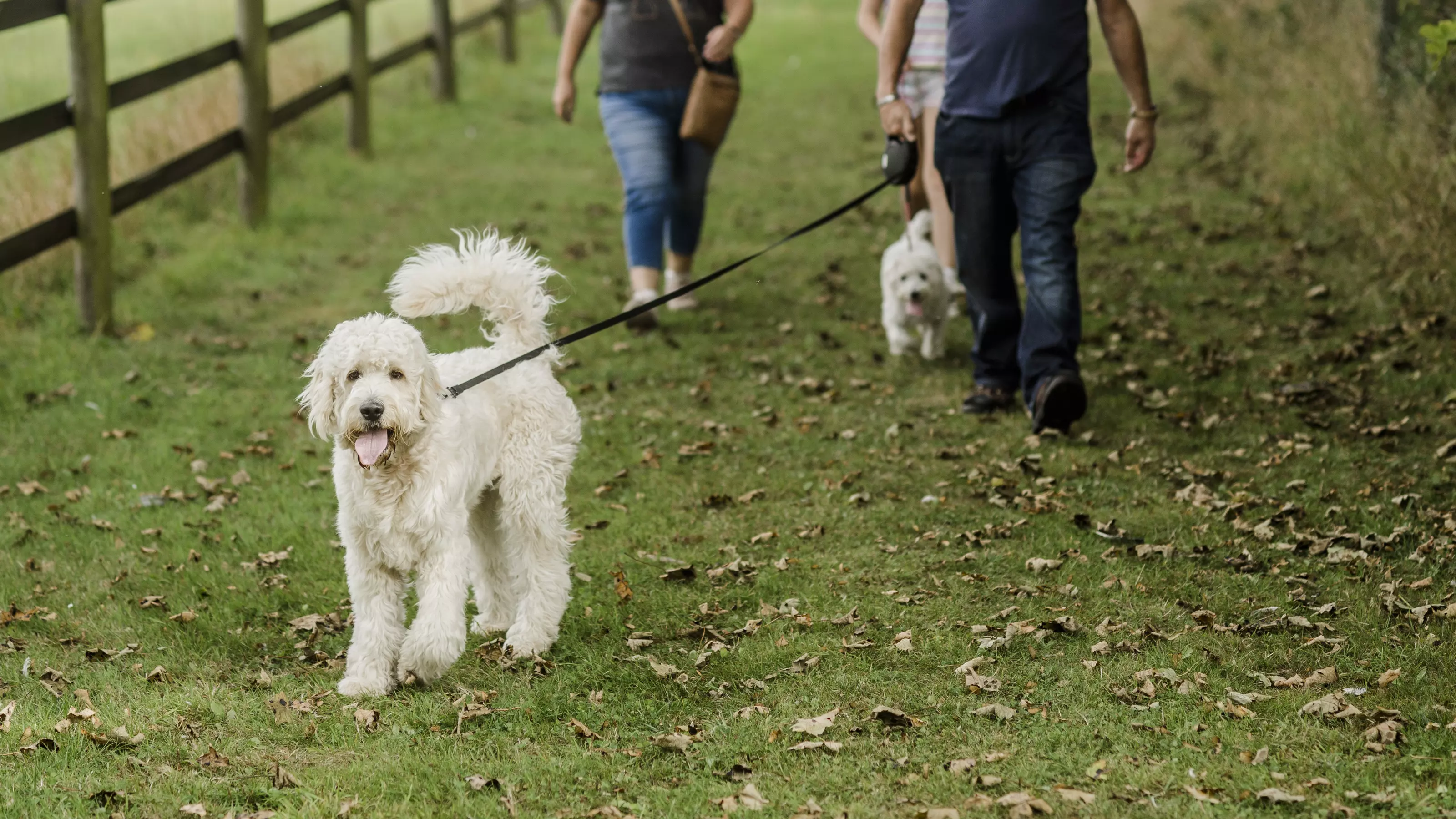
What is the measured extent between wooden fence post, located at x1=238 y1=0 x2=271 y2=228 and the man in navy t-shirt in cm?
563

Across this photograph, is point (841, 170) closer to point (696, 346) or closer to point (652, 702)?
point (696, 346)

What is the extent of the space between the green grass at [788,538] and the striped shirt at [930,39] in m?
1.73

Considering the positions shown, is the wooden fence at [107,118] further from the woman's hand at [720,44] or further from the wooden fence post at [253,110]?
the woman's hand at [720,44]

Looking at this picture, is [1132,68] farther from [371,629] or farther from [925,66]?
[371,629]

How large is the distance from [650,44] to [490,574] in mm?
4487

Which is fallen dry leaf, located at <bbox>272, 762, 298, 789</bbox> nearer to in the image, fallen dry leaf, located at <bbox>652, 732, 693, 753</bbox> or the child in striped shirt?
fallen dry leaf, located at <bbox>652, 732, 693, 753</bbox>

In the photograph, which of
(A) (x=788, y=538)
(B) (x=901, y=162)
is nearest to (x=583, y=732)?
(A) (x=788, y=538)

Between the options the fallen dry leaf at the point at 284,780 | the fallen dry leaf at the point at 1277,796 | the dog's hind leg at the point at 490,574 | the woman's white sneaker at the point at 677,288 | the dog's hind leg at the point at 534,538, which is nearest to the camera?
the fallen dry leaf at the point at 1277,796

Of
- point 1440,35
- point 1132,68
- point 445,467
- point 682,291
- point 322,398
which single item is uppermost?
point 1440,35

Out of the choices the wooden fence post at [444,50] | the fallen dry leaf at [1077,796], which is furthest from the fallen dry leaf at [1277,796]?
the wooden fence post at [444,50]

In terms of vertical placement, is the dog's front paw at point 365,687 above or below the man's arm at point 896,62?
below

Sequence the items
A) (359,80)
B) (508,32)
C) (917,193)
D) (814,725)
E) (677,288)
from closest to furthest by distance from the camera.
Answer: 1. (814,725)
2. (917,193)
3. (677,288)
4. (359,80)
5. (508,32)

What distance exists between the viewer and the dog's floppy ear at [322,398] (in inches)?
174

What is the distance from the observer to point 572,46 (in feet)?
29.7
